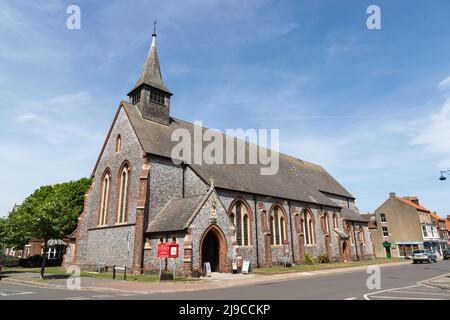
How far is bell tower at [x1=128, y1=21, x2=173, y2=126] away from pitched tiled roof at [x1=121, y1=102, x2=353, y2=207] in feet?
2.68

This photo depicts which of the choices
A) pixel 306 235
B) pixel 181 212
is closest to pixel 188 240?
pixel 181 212

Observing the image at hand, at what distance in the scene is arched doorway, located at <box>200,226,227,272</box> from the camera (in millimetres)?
23020

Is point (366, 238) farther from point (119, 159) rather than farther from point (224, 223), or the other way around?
point (119, 159)

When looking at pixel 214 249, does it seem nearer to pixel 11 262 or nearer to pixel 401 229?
pixel 11 262

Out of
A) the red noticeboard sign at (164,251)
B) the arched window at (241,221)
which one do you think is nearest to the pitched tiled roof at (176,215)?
the red noticeboard sign at (164,251)

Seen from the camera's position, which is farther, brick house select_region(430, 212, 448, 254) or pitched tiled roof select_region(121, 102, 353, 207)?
brick house select_region(430, 212, 448, 254)

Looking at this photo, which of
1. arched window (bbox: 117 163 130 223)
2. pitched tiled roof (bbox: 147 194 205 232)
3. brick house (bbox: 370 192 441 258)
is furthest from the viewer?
brick house (bbox: 370 192 441 258)

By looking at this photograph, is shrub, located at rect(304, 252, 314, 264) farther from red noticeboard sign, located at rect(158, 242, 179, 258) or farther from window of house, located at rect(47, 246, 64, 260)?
window of house, located at rect(47, 246, 64, 260)

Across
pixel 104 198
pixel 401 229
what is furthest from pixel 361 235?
pixel 104 198

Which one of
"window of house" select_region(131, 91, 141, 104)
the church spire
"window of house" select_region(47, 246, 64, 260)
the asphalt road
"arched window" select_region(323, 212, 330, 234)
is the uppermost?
the church spire

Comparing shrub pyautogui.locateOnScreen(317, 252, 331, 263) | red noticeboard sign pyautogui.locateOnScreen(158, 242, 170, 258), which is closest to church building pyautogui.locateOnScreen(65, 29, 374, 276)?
shrub pyautogui.locateOnScreen(317, 252, 331, 263)

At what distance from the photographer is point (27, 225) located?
888 inches

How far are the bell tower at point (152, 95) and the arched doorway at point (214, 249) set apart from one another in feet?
43.6
